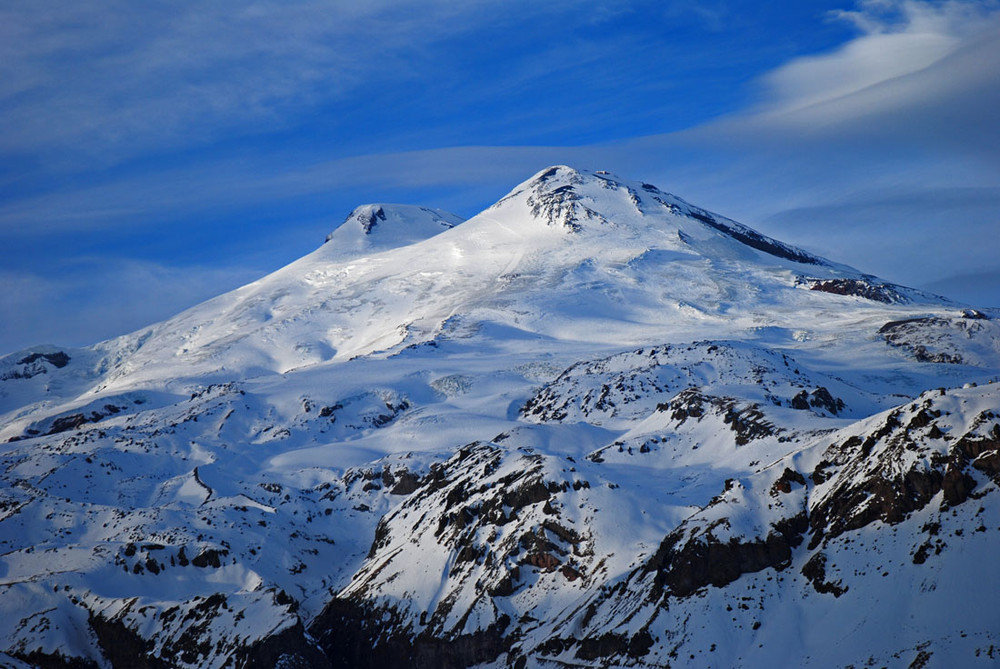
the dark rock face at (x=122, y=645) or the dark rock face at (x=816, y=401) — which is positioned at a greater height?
the dark rock face at (x=816, y=401)

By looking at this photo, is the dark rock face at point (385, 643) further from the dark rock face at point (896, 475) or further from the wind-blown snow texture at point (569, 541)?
the dark rock face at point (896, 475)

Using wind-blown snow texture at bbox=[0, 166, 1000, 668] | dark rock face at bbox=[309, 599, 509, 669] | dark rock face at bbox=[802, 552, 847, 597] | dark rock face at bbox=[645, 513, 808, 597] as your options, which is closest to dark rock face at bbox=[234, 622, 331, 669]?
wind-blown snow texture at bbox=[0, 166, 1000, 668]

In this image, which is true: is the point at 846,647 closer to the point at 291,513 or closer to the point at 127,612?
the point at 127,612

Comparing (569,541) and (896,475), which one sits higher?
(896,475)

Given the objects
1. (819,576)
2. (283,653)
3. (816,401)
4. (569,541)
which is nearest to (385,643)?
(283,653)

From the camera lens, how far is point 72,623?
100 metres

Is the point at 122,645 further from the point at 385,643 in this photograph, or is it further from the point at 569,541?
the point at 569,541

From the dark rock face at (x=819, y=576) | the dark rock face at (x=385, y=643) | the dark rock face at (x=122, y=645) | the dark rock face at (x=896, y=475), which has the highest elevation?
the dark rock face at (x=896, y=475)

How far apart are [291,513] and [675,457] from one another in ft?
174

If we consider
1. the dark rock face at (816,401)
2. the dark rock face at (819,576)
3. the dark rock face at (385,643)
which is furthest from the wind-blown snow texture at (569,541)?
the dark rock face at (816,401)

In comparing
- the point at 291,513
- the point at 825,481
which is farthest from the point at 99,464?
the point at 825,481

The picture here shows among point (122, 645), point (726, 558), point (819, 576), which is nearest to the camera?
point (819, 576)

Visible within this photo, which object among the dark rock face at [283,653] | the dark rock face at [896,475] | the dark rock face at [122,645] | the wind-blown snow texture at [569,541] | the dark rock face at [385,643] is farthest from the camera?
the dark rock face at [122,645]

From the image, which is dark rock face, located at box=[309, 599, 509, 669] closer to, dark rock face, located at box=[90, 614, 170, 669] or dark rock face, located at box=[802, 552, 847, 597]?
dark rock face, located at box=[90, 614, 170, 669]
